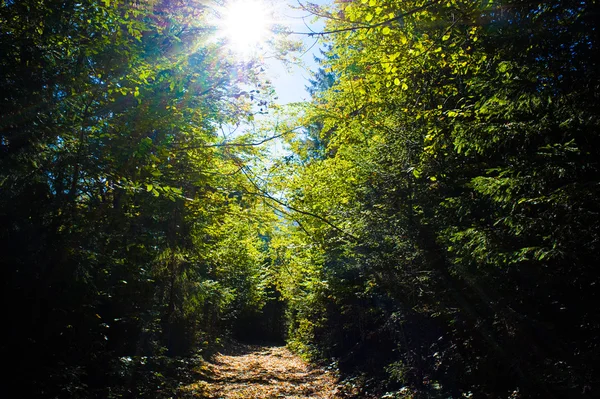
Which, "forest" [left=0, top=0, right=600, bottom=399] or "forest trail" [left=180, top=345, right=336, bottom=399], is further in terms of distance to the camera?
"forest trail" [left=180, top=345, right=336, bottom=399]

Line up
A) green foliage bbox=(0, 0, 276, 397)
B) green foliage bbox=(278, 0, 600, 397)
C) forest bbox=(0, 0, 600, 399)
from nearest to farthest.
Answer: green foliage bbox=(278, 0, 600, 397) < forest bbox=(0, 0, 600, 399) < green foliage bbox=(0, 0, 276, 397)

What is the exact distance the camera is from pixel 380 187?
6.25 meters

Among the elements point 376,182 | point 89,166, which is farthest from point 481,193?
point 89,166

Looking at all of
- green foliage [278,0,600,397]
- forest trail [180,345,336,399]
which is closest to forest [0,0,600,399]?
green foliage [278,0,600,397]

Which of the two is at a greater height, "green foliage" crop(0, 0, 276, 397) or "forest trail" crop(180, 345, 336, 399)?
"green foliage" crop(0, 0, 276, 397)

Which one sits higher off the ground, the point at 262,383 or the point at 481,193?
the point at 481,193

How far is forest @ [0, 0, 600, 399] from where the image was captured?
3.49m

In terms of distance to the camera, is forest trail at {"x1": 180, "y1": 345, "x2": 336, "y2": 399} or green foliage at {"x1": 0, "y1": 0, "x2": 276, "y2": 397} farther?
forest trail at {"x1": 180, "y1": 345, "x2": 336, "y2": 399}

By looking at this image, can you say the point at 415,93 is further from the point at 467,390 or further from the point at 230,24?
the point at 467,390

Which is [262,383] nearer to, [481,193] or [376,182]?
[376,182]

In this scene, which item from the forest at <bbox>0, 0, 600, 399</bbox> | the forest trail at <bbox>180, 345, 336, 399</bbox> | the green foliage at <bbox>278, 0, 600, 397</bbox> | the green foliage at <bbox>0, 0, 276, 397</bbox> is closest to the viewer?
the green foliage at <bbox>278, 0, 600, 397</bbox>

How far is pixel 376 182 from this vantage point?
6.38 m

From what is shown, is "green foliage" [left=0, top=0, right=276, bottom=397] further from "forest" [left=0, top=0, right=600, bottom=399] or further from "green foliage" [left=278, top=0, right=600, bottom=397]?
"green foliage" [left=278, top=0, right=600, bottom=397]

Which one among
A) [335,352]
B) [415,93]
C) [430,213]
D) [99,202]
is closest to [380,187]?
[430,213]
